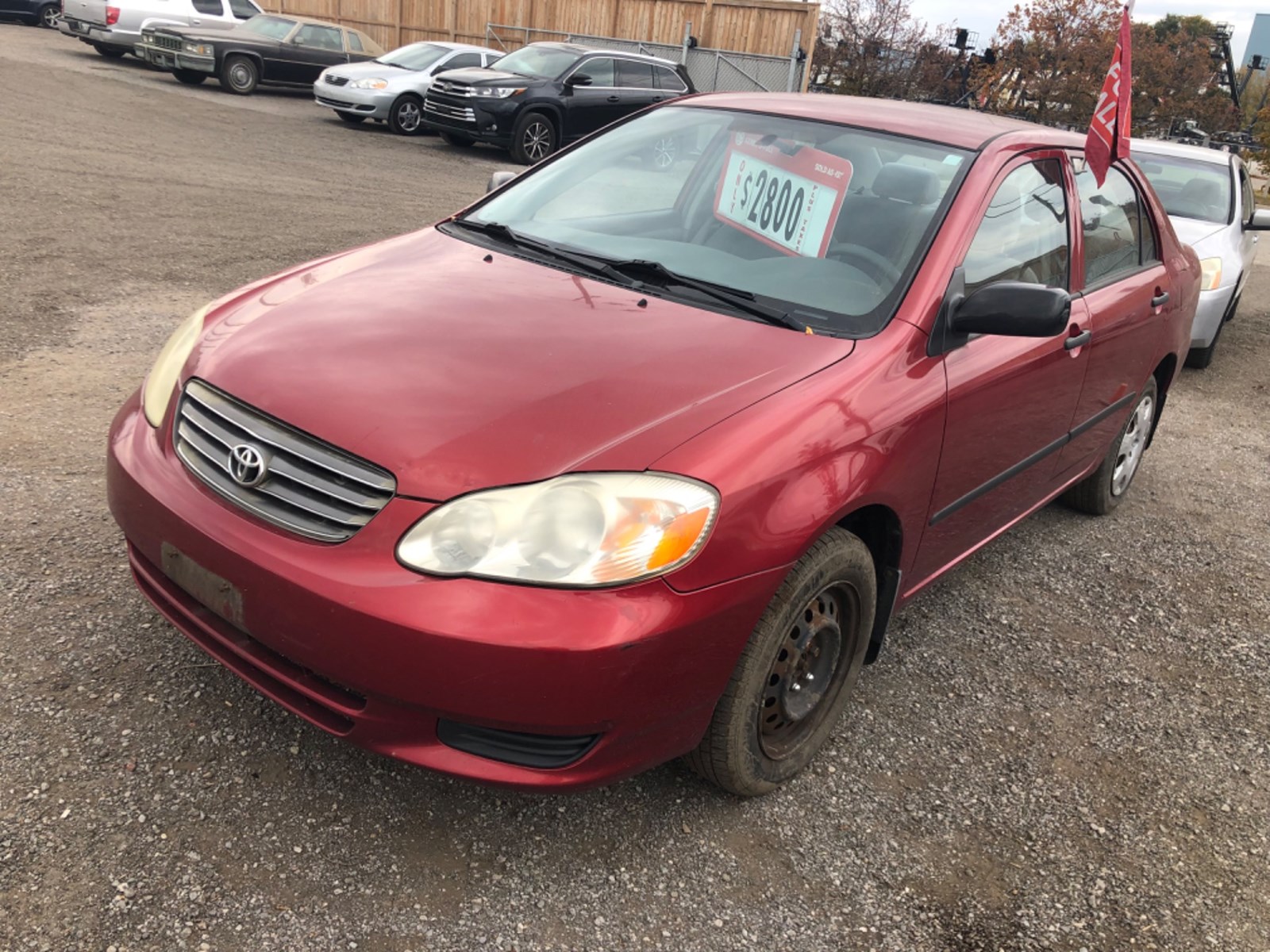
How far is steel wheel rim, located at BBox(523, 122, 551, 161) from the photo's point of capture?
46.8ft

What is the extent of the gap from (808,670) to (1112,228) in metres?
2.38

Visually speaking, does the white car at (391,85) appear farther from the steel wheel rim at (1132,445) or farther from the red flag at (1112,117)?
the red flag at (1112,117)

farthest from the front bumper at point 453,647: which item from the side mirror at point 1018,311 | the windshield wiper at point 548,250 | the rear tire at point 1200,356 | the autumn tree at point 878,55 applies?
the autumn tree at point 878,55

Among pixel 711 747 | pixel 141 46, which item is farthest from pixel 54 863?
pixel 141 46

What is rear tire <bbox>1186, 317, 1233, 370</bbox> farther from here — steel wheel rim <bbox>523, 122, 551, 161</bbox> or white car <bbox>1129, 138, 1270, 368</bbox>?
steel wheel rim <bbox>523, 122, 551, 161</bbox>

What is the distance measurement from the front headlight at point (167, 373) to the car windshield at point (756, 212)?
938 mm

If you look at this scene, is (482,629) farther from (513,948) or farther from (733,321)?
(733,321)

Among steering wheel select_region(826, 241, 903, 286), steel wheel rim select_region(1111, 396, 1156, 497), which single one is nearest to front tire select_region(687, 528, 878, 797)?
steering wheel select_region(826, 241, 903, 286)

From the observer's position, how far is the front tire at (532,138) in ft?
46.3

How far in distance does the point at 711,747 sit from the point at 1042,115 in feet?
106

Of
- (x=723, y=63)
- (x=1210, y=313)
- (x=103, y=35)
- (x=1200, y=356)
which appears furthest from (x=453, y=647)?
(x=723, y=63)

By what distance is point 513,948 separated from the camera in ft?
6.88

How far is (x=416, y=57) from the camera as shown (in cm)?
1627

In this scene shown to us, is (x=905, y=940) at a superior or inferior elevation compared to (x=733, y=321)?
inferior
